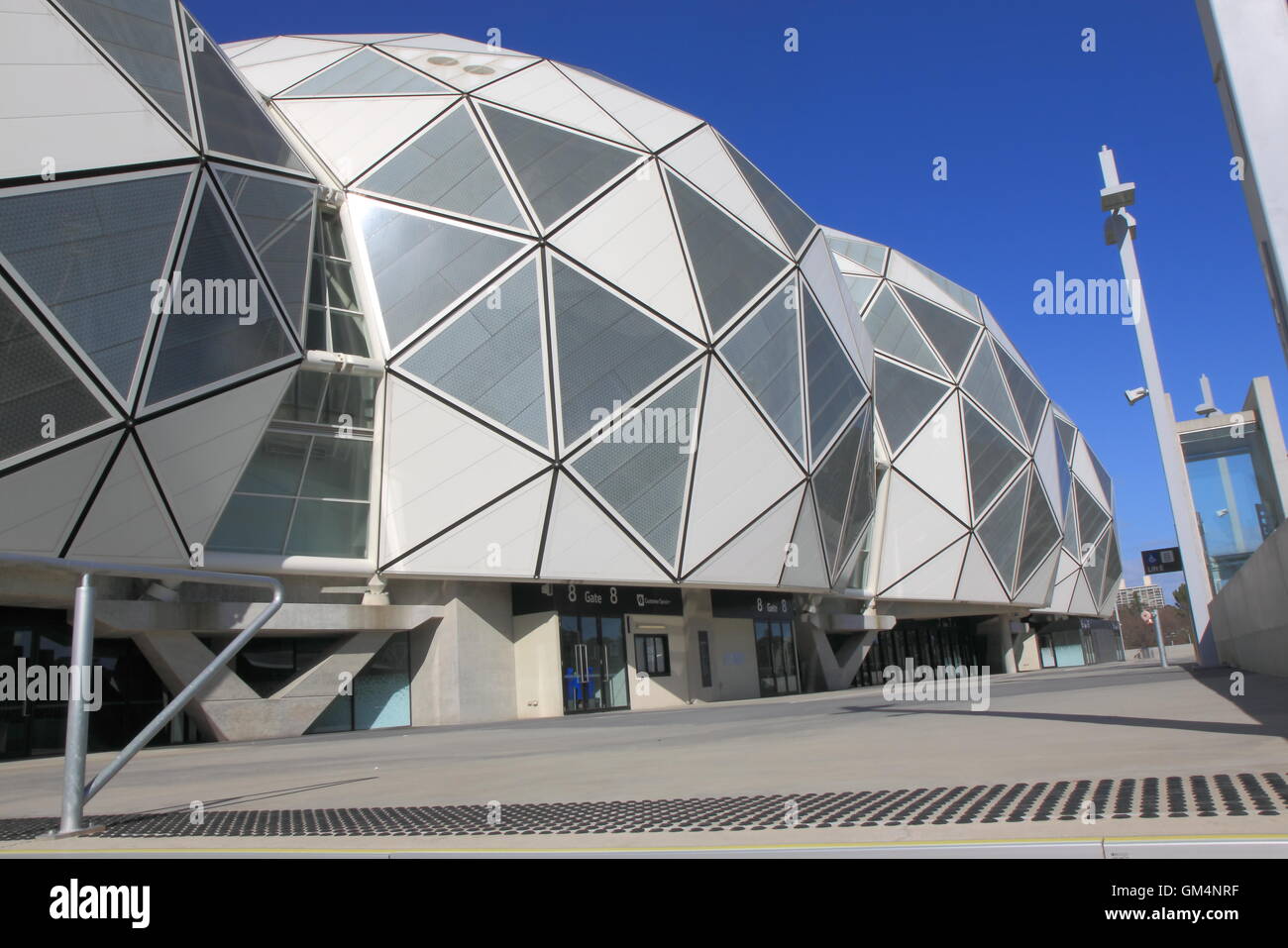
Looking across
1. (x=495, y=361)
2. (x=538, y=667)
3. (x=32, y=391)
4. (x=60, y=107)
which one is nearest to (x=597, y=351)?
(x=495, y=361)

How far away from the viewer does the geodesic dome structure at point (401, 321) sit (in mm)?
15602

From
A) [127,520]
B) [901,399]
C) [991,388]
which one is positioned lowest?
[127,520]

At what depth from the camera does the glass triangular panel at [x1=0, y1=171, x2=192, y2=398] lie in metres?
14.6

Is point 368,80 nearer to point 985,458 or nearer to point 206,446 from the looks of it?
point 206,446

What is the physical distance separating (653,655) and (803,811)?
22.4 m

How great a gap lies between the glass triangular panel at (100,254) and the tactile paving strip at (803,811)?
12.1 meters

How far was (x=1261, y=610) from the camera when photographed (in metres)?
12.7

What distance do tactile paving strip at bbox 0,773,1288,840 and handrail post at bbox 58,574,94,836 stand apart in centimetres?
18

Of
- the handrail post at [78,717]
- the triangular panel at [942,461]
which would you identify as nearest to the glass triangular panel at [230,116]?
the handrail post at [78,717]

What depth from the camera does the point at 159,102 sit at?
1712cm

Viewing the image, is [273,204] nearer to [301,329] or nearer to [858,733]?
[301,329]

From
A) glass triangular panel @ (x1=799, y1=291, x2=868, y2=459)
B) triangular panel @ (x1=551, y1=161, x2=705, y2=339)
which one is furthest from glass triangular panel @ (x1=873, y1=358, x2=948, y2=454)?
triangular panel @ (x1=551, y1=161, x2=705, y2=339)
